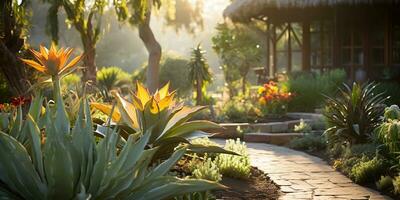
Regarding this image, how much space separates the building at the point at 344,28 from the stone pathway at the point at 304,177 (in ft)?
30.9

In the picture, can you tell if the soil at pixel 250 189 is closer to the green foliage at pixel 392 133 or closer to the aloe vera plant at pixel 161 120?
the aloe vera plant at pixel 161 120

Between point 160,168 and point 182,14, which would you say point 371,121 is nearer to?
point 160,168

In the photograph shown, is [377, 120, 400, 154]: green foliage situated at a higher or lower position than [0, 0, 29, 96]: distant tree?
lower

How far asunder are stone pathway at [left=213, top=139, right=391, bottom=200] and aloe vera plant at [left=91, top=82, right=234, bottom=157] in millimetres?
1330

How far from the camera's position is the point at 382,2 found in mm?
17125

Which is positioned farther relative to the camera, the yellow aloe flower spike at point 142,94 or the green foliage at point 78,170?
the yellow aloe flower spike at point 142,94

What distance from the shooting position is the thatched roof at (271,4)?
1733 cm

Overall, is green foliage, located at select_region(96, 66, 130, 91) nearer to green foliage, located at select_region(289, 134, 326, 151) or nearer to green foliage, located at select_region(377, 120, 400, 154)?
green foliage, located at select_region(289, 134, 326, 151)

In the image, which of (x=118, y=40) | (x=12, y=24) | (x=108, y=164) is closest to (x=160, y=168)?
(x=108, y=164)

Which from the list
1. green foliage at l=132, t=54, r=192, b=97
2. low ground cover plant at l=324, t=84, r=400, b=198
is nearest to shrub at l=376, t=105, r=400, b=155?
low ground cover plant at l=324, t=84, r=400, b=198

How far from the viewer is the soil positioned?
5.96 meters

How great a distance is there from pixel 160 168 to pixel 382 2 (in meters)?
14.8

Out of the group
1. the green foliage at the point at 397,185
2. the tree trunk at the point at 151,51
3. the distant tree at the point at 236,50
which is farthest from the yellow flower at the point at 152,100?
the distant tree at the point at 236,50

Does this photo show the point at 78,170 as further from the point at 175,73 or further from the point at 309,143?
the point at 175,73
